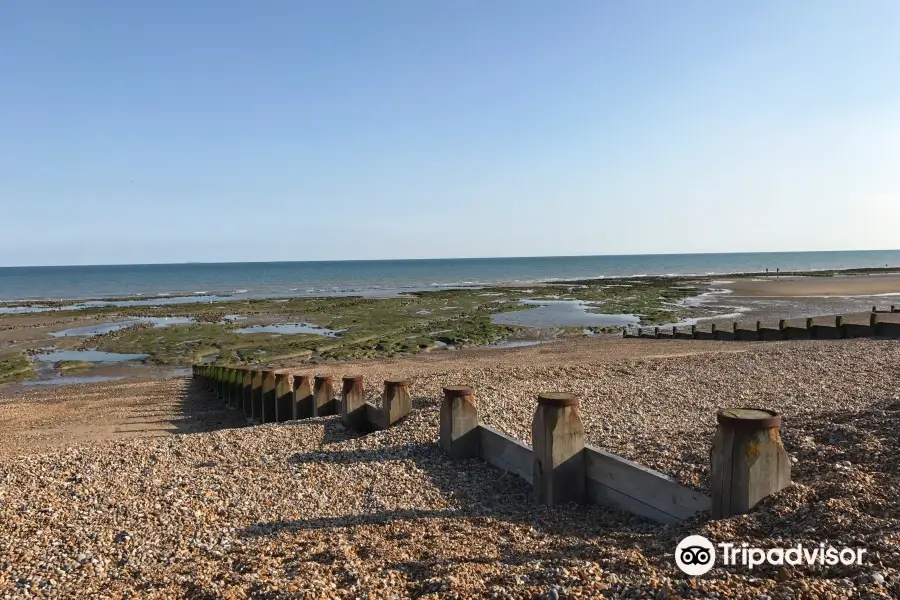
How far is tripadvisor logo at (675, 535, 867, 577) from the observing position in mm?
3666

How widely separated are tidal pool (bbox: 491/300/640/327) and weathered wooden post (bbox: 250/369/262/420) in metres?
22.9

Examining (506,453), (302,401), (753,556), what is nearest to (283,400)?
(302,401)

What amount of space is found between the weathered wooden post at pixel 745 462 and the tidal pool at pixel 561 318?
3033 cm

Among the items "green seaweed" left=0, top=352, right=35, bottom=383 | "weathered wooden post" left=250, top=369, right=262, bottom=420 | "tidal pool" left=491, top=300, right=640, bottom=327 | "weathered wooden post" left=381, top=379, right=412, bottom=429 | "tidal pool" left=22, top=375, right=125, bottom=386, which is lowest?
"tidal pool" left=22, top=375, right=125, bottom=386

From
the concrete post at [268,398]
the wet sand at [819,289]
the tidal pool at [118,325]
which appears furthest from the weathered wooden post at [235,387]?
the wet sand at [819,289]

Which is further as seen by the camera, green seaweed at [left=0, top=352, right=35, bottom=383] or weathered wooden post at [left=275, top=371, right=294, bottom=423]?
green seaweed at [left=0, top=352, right=35, bottom=383]

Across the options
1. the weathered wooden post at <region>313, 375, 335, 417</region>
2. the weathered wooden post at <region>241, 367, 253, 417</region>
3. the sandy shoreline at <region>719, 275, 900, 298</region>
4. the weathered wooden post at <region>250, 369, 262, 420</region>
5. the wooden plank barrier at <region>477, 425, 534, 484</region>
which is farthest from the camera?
the sandy shoreline at <region>719, 275, 900, 298</region>

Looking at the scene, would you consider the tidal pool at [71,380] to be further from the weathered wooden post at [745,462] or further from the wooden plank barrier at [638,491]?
the weathered wooden post at [745,462]

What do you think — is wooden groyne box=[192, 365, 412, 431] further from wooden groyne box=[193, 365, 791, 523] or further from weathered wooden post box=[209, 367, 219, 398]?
weathered wooden post box=[209, 367, 219, 398]

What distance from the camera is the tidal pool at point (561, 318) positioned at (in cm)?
3547

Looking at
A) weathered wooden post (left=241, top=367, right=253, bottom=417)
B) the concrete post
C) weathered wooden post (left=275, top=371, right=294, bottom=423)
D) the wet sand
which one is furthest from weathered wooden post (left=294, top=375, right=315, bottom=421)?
the wet sand

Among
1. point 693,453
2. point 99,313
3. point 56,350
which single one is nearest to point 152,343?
point 56,350

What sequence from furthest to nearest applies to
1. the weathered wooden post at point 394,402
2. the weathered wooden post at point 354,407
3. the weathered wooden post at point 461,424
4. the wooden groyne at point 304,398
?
the weathered wooden post at point 354,407 < the wooden groyne at point 304,398 < the weathered wooden post at point 394,402 < the weathered wooden post at point 461,424

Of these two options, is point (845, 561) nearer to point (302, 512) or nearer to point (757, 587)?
point (757, 587)
